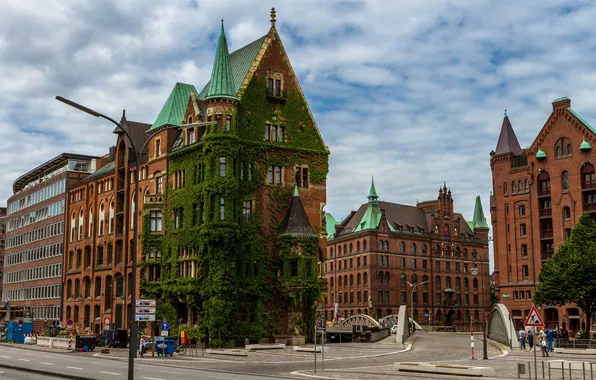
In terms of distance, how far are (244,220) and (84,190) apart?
3551 centimetres

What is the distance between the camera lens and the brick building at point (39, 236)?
101 metres

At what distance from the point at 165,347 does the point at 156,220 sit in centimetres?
2441

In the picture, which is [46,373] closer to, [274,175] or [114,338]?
[114,338]

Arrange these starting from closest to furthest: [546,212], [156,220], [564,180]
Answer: [156,220]
[564,180]
[546,212]

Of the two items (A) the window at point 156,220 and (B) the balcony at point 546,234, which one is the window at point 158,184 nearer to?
(A) the window at point 156,220

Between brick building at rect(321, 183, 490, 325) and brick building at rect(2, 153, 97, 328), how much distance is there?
49996 mm

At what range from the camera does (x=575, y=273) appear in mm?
67625

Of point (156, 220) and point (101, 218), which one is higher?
point (101, 218)

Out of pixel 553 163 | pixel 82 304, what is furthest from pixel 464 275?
pixel 82 304

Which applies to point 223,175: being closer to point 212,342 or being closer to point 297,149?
point 297,149

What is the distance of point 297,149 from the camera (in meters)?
71.0

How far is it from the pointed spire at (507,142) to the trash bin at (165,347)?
209 ft

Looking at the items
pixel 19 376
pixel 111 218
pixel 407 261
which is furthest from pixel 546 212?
pixel 19 376

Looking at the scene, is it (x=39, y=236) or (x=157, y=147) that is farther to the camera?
(x=39, y=236)
